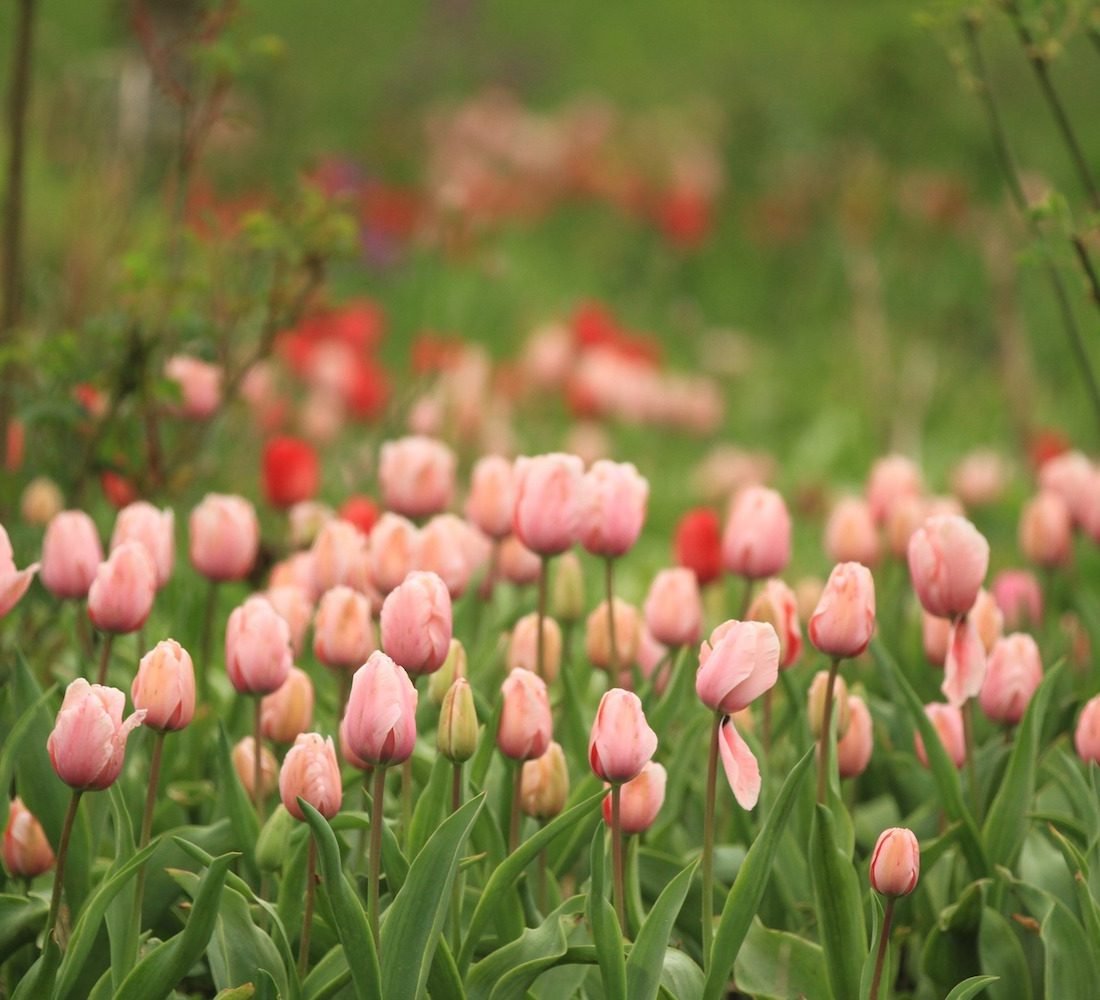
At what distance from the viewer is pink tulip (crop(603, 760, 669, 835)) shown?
1.77 m

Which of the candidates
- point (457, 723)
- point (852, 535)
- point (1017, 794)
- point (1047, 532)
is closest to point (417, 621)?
point (457, 723)

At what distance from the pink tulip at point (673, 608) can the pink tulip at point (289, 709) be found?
1.75 feet

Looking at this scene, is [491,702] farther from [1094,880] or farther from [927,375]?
[927,375]

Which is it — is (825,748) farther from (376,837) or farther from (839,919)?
(376,837)

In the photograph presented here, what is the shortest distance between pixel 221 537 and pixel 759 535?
775 millimetres

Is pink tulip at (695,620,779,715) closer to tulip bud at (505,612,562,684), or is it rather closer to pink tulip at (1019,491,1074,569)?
tulip bud at (505,612,562,684)

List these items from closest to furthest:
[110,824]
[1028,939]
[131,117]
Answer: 1. [1028,939]
2. [110,824]
3. [131,117]

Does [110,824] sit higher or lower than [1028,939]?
lower

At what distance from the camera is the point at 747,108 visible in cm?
795

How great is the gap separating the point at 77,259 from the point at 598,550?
271 centimetres

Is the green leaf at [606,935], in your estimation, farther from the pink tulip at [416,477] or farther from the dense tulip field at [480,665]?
the pink tulip at [416,477]

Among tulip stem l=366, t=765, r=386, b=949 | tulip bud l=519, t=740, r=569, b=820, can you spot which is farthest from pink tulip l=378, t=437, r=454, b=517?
tulip stem l=366, t=765, r=386, b=949

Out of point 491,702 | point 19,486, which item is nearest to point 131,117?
point 19,486

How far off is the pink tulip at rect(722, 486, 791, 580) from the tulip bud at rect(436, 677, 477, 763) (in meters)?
0.76
